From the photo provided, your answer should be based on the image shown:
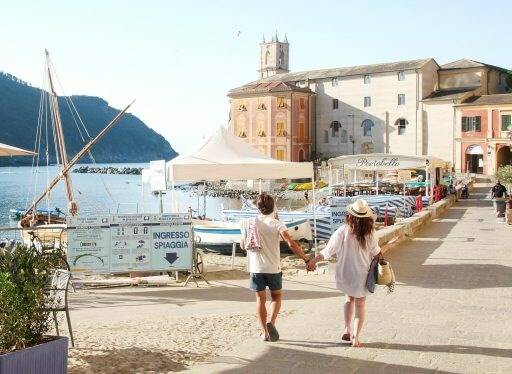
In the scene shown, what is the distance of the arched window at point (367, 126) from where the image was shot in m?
85.8

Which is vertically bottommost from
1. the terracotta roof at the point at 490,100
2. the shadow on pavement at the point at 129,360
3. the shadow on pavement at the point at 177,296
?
the shadow on pavement at the point at 177,296

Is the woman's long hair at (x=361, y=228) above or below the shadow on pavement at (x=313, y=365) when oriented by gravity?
above

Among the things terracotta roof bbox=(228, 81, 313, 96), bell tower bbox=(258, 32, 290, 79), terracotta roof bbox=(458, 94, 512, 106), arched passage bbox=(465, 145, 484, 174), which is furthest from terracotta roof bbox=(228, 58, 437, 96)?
→ bell tower bbox=(258, 32, 290, 79)

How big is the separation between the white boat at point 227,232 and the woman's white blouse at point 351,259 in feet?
35.1

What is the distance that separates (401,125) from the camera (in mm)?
83250

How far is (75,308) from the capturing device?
1006cm

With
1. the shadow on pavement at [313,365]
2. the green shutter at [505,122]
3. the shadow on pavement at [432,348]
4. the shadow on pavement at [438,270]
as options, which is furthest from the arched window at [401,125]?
the shadow on pavement at [313,365]

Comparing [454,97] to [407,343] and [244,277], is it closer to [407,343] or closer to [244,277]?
[244,277]

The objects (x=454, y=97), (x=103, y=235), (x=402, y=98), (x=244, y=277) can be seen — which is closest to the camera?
(x=103, y=235)

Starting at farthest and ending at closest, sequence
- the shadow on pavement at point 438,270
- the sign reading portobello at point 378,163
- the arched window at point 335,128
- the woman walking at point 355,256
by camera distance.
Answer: the arched window at point 335,128 < the sign reading portobello at point 378,163 < the shadow on pavement at point 438,270 < the woman walking at point 355,256

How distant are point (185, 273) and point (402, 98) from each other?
2868 inches

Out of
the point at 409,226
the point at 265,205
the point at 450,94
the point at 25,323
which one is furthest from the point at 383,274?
the point at 450,94

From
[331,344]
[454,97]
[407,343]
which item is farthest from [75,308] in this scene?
[454,97]

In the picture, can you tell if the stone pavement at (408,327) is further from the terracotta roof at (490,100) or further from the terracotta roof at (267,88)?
the terracotta roof at (267,88)
